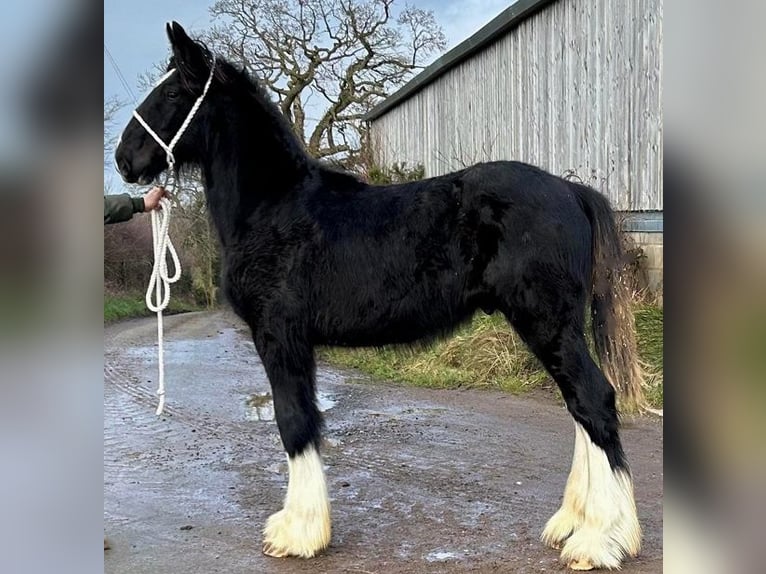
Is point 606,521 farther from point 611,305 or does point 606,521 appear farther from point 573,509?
point 611,305

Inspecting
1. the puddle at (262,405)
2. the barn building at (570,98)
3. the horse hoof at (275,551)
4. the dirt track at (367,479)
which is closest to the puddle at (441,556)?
the dirt track at (367,479)

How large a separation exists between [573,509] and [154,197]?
2.49 m

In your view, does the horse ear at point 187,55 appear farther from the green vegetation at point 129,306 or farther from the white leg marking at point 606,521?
the green vegetation at point 129,306

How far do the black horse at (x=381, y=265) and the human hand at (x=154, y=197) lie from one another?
0.59 feet

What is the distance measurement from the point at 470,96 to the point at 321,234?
7720mm

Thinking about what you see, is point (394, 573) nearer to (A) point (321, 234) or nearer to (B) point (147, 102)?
(A) point (321, 234)

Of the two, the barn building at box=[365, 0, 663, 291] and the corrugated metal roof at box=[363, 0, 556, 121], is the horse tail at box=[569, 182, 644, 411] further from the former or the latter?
the corrugated metal roof at box=[363, 0, 556, 121]

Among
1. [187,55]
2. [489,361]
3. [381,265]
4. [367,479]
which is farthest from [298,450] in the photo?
[489,361]

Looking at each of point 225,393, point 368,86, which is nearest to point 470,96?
point 368,86

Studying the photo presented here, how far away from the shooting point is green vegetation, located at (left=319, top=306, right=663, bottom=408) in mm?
6156

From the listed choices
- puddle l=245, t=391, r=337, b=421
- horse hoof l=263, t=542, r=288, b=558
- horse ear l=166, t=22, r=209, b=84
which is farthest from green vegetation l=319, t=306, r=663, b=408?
horse ear l=166, t=22, r=209, b=84

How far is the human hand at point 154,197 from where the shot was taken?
2929 millimetres

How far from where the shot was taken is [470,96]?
32.5ft

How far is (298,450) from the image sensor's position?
2852mm
